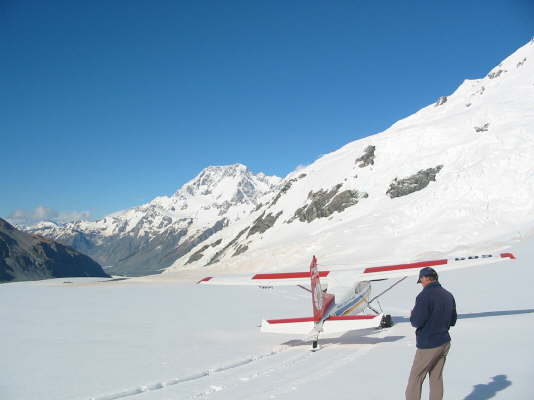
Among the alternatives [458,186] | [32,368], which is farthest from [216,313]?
[458,186]

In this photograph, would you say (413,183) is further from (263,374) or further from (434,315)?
(434,315)

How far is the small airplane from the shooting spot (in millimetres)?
11969

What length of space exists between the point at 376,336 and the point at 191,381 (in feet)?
22.7

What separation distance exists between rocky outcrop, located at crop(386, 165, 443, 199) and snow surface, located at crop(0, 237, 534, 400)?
142 feet

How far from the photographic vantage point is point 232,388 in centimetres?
829

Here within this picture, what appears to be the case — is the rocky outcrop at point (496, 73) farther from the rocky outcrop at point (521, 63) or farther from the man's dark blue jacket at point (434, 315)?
the man's dark blue jacket at point (434, 315)

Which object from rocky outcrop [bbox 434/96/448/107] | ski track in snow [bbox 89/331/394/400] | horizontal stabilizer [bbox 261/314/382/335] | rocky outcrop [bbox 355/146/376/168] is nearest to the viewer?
ski track in snow [bbox 89/331/394/400]

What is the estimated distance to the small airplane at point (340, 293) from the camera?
12.0 m

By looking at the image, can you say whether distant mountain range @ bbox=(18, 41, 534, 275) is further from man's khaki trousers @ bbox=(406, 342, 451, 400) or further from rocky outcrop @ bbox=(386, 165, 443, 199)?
man's khaki trousers @ bbox=(406, 342, 451, 400)

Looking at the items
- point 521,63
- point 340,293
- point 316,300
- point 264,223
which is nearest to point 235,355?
point 316,300

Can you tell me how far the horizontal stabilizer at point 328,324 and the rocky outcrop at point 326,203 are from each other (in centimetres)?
6158

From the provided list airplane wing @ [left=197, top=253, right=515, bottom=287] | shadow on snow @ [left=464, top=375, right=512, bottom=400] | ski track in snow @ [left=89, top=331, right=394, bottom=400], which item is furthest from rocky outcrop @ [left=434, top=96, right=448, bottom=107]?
shadow on snow @ [left=464, top=375, right=512, bottom=400]

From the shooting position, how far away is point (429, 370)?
6289 millimetres

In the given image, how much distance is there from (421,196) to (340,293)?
151 feet
